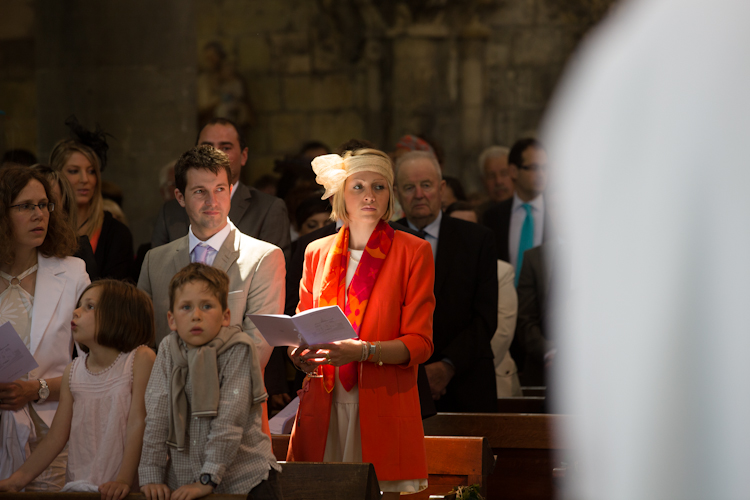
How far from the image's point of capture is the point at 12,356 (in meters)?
2.76

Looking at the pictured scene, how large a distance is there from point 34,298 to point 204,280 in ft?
3.24

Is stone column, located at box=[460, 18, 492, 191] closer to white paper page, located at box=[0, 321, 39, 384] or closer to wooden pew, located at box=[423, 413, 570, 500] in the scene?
wooden pew, located at box=[423, 413, 570, 500]

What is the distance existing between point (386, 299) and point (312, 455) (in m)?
0.56

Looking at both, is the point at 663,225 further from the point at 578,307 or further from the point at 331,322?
the point at 331,322

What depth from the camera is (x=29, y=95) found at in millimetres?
6992

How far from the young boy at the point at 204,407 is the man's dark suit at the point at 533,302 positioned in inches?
99.9

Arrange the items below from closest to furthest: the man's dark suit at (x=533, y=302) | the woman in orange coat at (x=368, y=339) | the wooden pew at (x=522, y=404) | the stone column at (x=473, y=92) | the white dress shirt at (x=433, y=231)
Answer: the woman in orange coat at (x=368, y=339), the white dress shirt at (x=433, y=231), the wooden pew at (x=522, y=404), the man's dark suit at (x=533, y=302), the stone column at (x=473, y=92)

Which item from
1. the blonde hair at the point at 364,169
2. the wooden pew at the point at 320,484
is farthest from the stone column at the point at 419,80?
the wooden pew at the point at 320,484

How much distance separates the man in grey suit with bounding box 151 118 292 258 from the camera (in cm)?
395

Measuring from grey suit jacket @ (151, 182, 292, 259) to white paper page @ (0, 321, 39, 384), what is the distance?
120 cm

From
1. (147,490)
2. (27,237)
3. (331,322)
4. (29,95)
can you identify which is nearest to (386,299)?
(331,322)

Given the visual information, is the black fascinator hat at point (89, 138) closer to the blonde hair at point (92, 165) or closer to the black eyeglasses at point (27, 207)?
the blonde hair at point (92, 165)

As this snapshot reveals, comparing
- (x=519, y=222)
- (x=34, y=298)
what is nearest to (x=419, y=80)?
(x=519, y=222)

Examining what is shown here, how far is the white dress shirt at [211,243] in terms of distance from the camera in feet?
10.4
